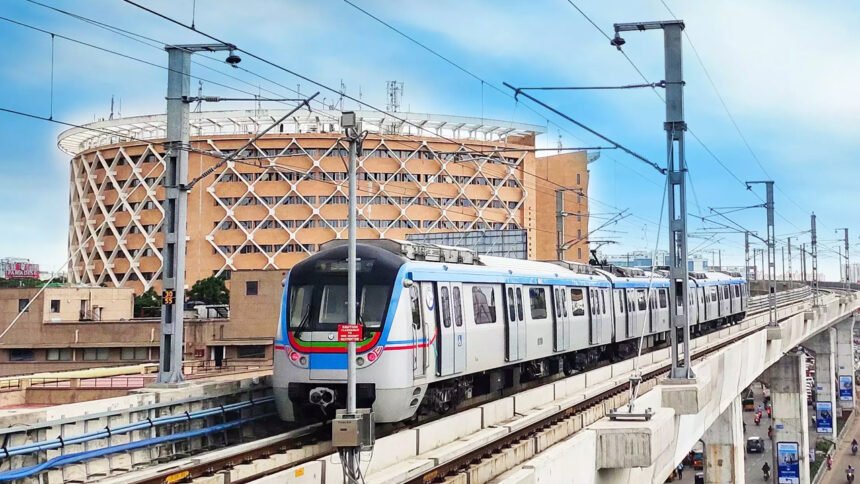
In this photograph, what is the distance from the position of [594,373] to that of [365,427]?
1286cm

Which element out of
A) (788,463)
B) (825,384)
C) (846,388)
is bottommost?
(788,463)

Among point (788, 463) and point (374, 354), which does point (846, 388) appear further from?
point (374, 354)

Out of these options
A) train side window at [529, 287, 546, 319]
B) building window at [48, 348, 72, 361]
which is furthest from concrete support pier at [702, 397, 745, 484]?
building window at [48, 348, 72, 361]

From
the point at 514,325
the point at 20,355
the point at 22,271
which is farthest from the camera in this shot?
the point at 22,271

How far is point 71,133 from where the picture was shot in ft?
329

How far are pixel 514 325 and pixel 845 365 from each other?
80.3 meters

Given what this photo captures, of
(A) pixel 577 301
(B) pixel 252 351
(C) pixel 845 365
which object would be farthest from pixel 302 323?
(C) pixel 845 365

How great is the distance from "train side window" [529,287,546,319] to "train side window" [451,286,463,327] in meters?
4.23

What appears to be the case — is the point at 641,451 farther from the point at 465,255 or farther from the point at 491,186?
the point at 491,186

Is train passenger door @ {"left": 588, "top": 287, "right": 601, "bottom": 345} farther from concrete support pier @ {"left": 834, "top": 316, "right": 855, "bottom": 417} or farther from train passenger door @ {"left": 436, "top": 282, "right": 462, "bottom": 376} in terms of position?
concrete support pier @ {"left": 834, "top": 316, "right": 855, "bottom": 417}

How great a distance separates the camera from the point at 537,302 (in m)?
21.6

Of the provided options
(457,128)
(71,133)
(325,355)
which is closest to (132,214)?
(71,133)

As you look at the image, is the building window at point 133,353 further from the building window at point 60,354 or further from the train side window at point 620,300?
the train side window at point 620,300

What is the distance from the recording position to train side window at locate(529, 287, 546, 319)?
69.6 ft
